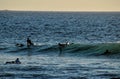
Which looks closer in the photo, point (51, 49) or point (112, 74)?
point (112, 74)

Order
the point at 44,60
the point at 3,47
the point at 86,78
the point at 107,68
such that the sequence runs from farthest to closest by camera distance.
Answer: the point at 3,47 < the point at 44,60 < the point at 107,68 < the point at 86,78

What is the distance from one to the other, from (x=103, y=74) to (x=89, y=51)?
786 inches

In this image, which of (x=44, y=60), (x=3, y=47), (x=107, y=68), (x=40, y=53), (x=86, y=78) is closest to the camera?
(x=86, y=78)

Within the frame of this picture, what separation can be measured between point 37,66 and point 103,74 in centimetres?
658

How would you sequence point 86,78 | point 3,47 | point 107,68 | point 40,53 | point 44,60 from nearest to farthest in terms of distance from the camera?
point 86,78 < point 107,68 < point 44,60 < point 40,53 < point 3,47

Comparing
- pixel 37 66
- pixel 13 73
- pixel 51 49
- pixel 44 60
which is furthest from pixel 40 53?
pixel 13 73

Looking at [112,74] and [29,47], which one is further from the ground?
[112,74]

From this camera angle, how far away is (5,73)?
3869 centimetres

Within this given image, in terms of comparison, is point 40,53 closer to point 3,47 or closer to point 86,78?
point 3,47

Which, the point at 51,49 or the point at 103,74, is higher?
the point at 103,74

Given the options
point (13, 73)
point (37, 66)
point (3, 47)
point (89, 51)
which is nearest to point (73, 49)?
point (89, 51)

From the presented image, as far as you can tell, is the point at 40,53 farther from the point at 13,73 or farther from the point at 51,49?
the point at 13,73

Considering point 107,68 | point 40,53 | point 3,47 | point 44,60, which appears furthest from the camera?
point 3,47

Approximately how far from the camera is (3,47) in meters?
60.8
